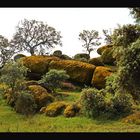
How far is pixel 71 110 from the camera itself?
30531mm

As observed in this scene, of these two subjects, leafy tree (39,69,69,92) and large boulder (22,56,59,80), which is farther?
large boulder (22,56,59,80)

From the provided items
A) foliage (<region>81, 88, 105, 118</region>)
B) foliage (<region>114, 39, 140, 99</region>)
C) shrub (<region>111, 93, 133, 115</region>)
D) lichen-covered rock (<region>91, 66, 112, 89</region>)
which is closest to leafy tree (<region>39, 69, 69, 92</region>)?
lichen-covered rock (<region>91, 66, 112, 89</region>)

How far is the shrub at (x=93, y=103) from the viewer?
28797mm

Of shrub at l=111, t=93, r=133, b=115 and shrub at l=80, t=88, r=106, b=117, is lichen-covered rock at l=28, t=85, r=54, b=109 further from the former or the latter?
shrub at l=111, t=93, r=133, b=115

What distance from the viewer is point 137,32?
73.7 ft

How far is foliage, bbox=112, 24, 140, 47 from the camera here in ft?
73.1

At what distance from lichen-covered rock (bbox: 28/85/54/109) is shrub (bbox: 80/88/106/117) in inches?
228

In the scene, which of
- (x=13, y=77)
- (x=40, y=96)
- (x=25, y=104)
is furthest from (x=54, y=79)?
(x=25, y=104)

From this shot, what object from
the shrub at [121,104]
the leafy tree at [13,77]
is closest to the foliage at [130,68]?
the shrub at [121,104]

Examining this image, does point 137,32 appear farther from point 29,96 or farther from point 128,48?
point 29,96

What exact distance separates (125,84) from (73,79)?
22.2 metres

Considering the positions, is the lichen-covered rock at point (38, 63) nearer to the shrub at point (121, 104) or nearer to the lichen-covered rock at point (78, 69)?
the lichen-covered rock at point (78, 69)

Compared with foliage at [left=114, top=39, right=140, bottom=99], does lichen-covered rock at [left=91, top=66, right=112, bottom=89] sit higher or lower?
lower
